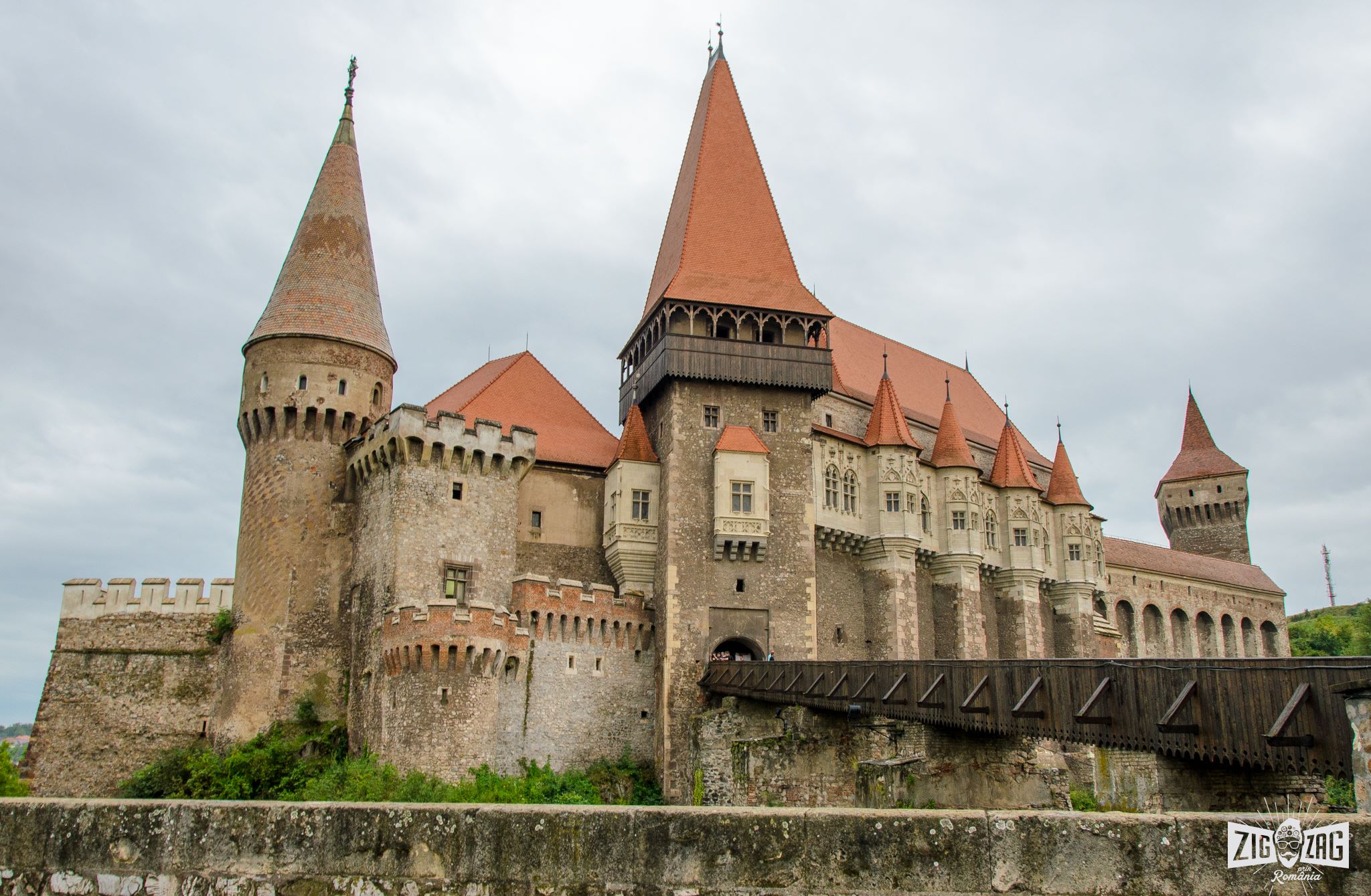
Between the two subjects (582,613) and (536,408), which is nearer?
(582,613)

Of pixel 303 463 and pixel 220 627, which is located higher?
pixel 303 463

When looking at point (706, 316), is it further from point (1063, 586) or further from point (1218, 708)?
point (1218, 708)

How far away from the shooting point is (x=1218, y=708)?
43.9ft

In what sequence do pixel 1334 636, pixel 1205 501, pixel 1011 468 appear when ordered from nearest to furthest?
1. pixel 1011 468
2. pixel 1205 501
3. pixel 1334 636

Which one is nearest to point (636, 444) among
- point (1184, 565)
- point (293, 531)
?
point (293, 531)

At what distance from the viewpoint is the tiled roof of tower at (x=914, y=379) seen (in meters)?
Result: 43.3

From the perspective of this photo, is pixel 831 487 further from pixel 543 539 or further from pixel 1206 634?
pixel 1206 634

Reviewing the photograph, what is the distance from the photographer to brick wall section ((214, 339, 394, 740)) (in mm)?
31344

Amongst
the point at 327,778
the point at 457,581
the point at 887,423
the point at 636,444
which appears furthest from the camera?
the point at 887,423

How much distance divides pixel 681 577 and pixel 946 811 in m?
26.9

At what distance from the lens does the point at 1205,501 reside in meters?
74.6

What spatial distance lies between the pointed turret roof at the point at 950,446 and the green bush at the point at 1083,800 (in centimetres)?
1378

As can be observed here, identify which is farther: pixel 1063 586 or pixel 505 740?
pixel 1063 586

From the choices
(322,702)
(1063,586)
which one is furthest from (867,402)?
(322,702)
